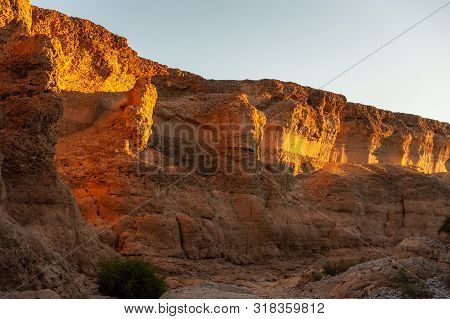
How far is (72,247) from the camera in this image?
1452cm

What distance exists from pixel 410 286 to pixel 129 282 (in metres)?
6.09

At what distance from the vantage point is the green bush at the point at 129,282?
1258cm

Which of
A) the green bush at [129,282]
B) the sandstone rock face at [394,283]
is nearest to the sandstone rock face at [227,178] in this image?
the green bush at [129,282]

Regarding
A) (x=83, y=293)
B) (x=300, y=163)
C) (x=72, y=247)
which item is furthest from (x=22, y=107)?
(x=300, y=163)

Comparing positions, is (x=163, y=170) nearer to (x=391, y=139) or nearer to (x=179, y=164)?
(x=179, y=164)

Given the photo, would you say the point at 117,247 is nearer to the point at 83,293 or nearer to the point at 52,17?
the point at 83,293

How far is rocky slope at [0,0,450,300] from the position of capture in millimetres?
14266

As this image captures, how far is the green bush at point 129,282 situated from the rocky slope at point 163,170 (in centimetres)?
58

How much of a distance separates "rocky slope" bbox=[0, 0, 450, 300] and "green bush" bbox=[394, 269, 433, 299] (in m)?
6.92

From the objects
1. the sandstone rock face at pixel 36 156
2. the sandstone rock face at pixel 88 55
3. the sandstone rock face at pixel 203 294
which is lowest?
the sandstone rock face at pixel 203 294

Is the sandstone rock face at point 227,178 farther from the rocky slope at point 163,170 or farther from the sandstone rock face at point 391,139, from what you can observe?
the sandstone rock face at point 391,139
